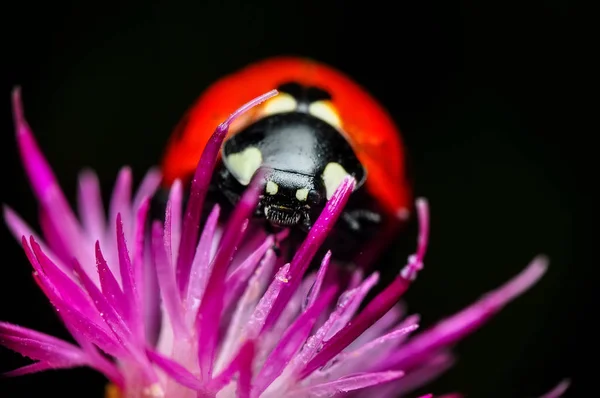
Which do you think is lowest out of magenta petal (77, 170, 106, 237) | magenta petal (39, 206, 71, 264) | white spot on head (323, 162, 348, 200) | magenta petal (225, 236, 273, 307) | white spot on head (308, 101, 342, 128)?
magenta petal (225, 236, 273, 307)

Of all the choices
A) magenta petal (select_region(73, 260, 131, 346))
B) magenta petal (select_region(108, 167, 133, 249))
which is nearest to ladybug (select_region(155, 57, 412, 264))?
magenta petal (select_region(108, 167, 133, 249))

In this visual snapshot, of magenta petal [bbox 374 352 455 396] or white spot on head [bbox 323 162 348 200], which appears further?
magenta petal [bbox 374 352 455 396]

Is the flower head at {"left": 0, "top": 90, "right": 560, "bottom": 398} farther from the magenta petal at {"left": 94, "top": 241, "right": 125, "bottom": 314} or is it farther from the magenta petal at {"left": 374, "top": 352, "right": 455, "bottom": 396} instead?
the magenta petal at {"left": 374, "top": 352, "right": 455, "bottom": 396}

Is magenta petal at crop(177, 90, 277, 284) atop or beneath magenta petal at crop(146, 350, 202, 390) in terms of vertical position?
atop

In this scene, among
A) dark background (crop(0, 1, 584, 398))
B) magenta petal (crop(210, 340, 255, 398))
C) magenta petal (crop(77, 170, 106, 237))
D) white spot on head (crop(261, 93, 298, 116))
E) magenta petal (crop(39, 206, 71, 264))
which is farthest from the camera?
dark background (crop(0, 1, 584, 398))

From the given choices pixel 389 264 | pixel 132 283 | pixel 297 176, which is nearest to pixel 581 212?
pixel 389 264

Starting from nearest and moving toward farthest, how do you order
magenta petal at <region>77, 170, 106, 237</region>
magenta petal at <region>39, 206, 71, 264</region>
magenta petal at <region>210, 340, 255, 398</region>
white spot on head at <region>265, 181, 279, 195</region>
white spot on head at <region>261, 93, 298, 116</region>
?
magenta petal at <region>210, 340, 255, 398</region> < white spot on head at <region>265, 181, 279, 195</region> < white spot on head at <region>261, 93, 298, 116</region> < magenta petal at <region>39, 206, 71, 264</region> < magenta petal at <region>77, 170, 106, 237</region>

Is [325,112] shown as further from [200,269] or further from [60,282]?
[60,282]
